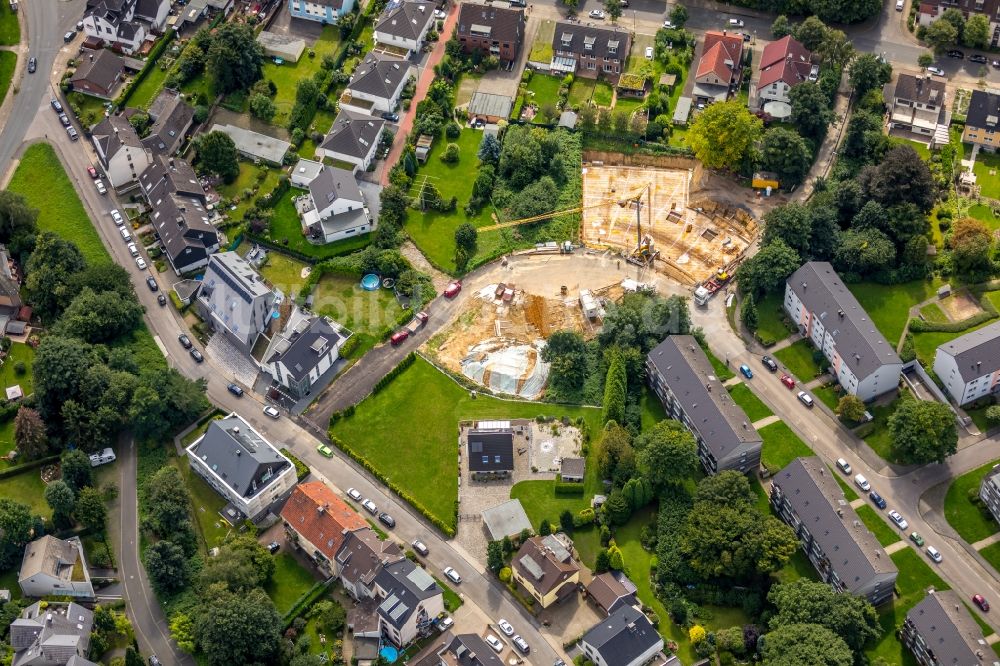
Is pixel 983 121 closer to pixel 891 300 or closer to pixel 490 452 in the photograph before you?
pixel 891 300

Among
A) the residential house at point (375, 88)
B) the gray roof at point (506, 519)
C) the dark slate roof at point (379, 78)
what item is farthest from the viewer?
the residential house at point (375, 88)

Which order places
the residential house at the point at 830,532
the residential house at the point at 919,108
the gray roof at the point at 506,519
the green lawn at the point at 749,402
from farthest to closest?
the residential house at the point at 919,108 < the green lawn at the point at 749,402 < the gray roof at the point at 506,519 < the residential house at the point at 830,532

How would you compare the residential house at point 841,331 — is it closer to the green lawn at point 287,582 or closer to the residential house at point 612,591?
the residential house at point 612,591

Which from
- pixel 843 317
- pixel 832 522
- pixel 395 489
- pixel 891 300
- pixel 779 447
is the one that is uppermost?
pixel 843 317

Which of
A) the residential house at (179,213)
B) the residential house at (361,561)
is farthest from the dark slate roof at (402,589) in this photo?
the residential house at (179,213)

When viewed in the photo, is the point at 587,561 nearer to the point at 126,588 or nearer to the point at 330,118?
the point at 126,588

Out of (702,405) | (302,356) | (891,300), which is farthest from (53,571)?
(891,300)

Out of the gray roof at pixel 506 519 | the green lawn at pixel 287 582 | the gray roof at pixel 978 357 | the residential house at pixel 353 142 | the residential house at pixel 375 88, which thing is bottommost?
the green lawn at pixel 287 582
